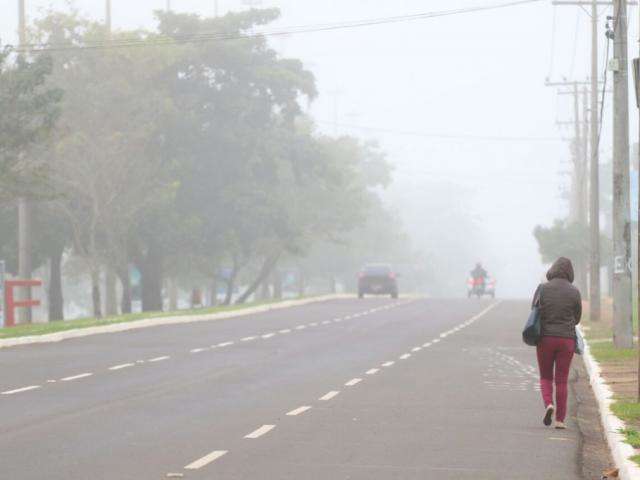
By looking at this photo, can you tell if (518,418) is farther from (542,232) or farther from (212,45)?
(542,232)

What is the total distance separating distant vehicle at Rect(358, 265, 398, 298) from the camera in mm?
70312

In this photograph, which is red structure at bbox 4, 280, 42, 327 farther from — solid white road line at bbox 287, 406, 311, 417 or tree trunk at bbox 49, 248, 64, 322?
solid white road line at bbox 287, 406, 311, 417

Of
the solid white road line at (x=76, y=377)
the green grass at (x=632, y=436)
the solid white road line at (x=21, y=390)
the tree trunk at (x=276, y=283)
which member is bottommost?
the tree trunk at (x=276, y=283)

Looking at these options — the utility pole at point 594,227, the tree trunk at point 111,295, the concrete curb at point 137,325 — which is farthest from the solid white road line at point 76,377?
the tree trunk at point 111,295

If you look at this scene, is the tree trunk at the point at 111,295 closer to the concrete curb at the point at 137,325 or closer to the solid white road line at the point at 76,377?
the concrete curb at the point at 137,325

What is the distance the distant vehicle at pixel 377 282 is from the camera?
2768 inches

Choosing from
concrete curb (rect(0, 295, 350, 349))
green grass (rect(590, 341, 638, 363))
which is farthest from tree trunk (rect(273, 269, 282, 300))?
green grass (rect(590, 341, 638, 363))

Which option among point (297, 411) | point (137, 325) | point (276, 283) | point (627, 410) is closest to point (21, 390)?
point (297, 411)

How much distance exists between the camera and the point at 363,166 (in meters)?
119

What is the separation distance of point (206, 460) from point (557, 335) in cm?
475


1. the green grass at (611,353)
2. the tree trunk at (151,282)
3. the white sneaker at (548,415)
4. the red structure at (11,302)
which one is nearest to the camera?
the white sneaker at (548,415)

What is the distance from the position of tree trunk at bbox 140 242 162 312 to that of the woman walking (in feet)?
162

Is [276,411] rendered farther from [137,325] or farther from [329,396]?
[137,325]

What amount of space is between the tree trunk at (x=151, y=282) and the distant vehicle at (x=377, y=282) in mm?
10307
